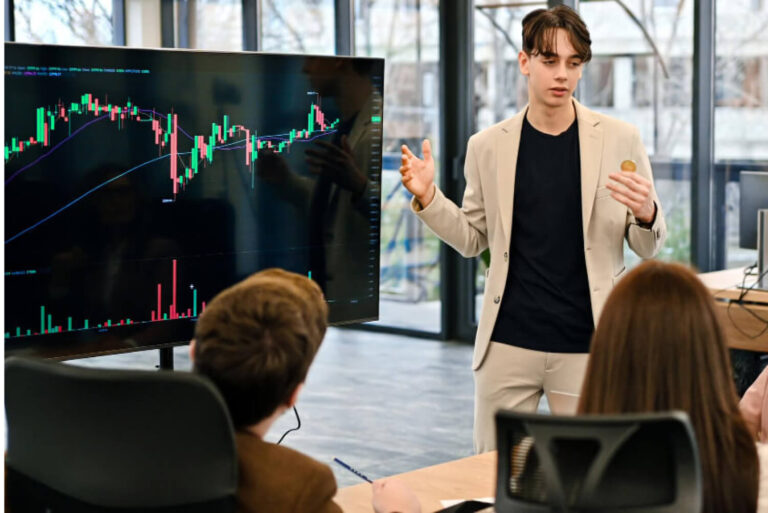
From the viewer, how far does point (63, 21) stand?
7.70 meters

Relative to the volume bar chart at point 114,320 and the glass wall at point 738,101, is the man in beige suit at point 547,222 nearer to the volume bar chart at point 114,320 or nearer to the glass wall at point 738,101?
the volume bar chart at point 114,320

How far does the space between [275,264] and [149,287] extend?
0.35 meters

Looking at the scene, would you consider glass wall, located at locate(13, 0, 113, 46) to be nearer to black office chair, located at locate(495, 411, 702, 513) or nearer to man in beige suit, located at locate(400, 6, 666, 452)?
man in beige suit, located at locate(400, 6, 666, 452)

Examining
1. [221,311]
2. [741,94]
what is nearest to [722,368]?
[221,311]

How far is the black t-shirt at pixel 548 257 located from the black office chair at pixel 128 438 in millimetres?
1543

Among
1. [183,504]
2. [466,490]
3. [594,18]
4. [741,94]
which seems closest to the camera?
[183,504]

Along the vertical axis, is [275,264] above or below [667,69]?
below

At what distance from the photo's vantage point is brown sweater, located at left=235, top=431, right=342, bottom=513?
59.2 inches

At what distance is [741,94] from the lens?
19.4ft

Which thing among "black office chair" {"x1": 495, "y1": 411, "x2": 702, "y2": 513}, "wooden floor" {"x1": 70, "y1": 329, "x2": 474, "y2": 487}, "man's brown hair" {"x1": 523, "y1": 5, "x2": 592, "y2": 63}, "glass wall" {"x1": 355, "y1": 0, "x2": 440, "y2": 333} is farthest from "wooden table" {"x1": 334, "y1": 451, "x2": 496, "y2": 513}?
"glass wall" {"x1": 355, "y1": 0, "x2": 440, "y2": 333}

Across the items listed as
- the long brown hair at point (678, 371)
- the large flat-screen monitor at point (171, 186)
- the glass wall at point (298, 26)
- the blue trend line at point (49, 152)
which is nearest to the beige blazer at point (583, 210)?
the large flat-screen monitor at point (171, 186)

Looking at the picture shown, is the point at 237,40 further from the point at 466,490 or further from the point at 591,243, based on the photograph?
the point at 466,490

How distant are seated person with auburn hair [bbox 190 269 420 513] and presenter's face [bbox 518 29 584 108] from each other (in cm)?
142

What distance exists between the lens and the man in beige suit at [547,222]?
2801 mm
